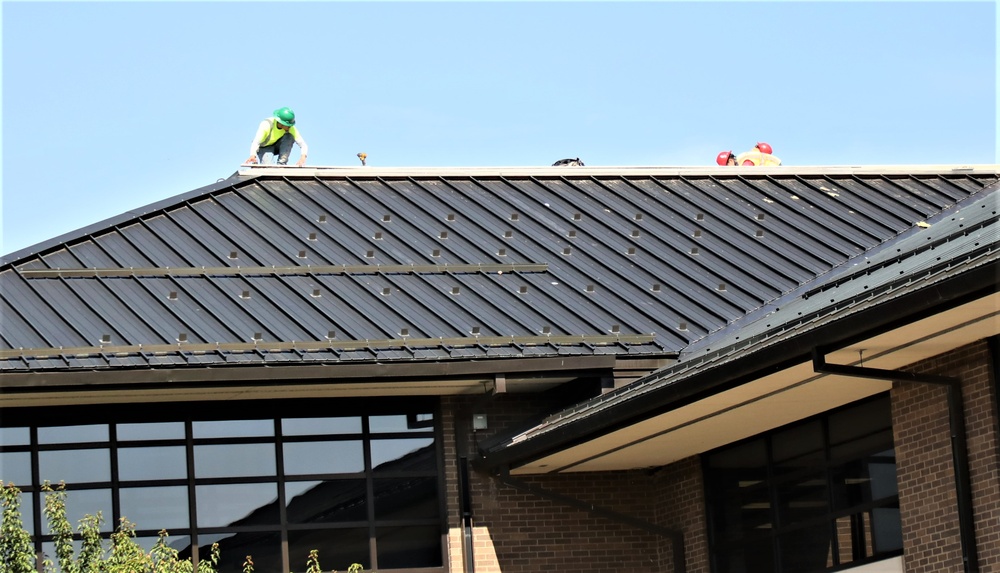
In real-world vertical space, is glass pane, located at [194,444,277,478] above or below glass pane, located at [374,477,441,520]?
above

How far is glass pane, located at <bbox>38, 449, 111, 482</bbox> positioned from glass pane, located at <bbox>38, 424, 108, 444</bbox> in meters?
0.12

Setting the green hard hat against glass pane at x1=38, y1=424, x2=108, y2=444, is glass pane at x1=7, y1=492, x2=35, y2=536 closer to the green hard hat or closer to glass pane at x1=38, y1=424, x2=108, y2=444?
glass pane at x1=38, y1=424, x2=108, y2=444

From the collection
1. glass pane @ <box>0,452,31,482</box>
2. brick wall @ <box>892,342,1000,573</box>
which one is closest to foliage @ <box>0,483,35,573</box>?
glass pane @ <box>0,452,31,482</box>

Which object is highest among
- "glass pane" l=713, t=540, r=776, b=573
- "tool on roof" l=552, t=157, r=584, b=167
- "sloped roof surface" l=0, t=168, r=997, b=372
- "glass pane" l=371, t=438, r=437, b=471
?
"tool on roof" l=552, t=157, r=584, b=167

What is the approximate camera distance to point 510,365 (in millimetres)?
17250

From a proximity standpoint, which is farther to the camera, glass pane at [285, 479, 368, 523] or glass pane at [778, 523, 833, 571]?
glass pane at [285, 479, 368, 523]

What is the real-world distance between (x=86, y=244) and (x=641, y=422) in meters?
7.65

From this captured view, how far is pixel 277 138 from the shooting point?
23.9 metres

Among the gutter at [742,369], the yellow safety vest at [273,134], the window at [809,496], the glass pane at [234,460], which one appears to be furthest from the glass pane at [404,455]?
the yellow safety vest at [273,134]

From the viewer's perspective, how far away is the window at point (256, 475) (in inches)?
675

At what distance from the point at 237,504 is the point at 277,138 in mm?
8023

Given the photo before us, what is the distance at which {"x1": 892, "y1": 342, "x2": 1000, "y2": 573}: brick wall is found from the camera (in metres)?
12.9

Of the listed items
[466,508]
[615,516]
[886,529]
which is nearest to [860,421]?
[886,529]

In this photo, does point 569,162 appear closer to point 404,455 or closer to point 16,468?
point 404,455
